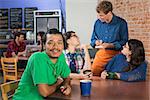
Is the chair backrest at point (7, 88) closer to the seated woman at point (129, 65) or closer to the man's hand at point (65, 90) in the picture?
the man's hand at point (65, 90)

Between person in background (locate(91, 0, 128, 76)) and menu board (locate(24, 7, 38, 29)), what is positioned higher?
menu board (locate(24, 7, 38, 29))

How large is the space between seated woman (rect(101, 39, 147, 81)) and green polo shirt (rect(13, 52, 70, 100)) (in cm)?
87

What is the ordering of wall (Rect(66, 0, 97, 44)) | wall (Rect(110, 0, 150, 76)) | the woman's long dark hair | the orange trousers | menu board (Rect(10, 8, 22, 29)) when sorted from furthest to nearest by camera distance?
menu board (Rect(10, 8, 22, 29)) < wall (Rect(66, 0, 97, 44)) < wall (Rect(110, 0, 150, 76)) < the orange trousers < the woman's long dark hair

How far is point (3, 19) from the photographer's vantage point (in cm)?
918

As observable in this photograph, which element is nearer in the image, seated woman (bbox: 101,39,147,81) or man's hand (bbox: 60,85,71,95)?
man's hand (bbox: 60,85,71,95)

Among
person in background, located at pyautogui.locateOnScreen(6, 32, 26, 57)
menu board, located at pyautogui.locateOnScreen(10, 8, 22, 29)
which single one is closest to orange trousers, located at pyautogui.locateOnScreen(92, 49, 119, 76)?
person in background, located at pyautogui.locateOnScreen(6, 32, 26, 57)

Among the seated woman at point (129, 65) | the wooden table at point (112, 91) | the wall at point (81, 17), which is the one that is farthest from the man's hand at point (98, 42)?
the wall at point (81, 17)

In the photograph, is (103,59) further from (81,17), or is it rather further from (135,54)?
(81,17)

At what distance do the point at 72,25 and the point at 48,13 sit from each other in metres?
1.66

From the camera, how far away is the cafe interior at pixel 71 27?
220 cm

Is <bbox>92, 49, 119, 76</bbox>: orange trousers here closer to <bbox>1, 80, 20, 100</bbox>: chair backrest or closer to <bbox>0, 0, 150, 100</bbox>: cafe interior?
<bbox>0, 0, 150, 100</bbox>: cafe interior

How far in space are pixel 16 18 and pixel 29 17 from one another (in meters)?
0.48

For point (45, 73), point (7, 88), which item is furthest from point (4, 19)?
point (45, 73)

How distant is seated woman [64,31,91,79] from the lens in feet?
10.7
